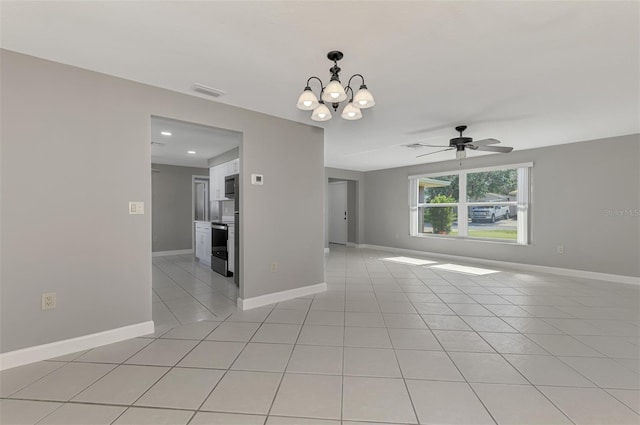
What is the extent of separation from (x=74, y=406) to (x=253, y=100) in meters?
2.81

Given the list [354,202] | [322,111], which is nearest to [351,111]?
[322,111]

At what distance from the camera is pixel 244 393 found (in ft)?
5.91

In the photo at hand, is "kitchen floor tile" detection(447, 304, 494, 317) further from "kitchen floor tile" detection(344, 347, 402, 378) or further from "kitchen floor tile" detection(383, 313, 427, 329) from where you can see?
"kitchen floor tile" detection(344, 347, 402, 378)

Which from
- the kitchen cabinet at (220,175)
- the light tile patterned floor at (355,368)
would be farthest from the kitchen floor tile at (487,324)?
the kitchen cabinet at (220,175)

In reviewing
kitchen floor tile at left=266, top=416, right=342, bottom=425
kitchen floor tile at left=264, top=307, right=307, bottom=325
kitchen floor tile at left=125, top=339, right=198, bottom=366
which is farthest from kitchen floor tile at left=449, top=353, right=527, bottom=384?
kitchen floor tile at left=125, top=339, right=198, bottom=366

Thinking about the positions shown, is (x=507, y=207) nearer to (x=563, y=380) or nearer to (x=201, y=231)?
(x=563, y=380)

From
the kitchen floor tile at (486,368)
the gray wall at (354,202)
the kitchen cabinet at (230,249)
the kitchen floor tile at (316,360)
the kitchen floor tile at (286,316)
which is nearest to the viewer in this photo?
the kitchen floor tile at (486,368)

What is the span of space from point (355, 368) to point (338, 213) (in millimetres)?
7675

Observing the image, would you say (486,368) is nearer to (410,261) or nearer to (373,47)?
(373,47)

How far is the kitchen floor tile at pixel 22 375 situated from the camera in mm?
1834

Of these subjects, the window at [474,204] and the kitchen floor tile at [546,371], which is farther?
the window at [474,204]

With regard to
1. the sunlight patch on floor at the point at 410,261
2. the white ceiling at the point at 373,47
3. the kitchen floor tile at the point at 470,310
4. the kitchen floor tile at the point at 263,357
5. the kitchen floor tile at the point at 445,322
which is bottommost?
the sunlight patch on floor at the point at 410,261

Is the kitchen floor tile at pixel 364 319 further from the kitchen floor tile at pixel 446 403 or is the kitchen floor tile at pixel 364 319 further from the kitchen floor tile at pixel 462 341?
the kitchen floor tile at pixel 446 403

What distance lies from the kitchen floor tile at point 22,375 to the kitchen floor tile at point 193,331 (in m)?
0.77
